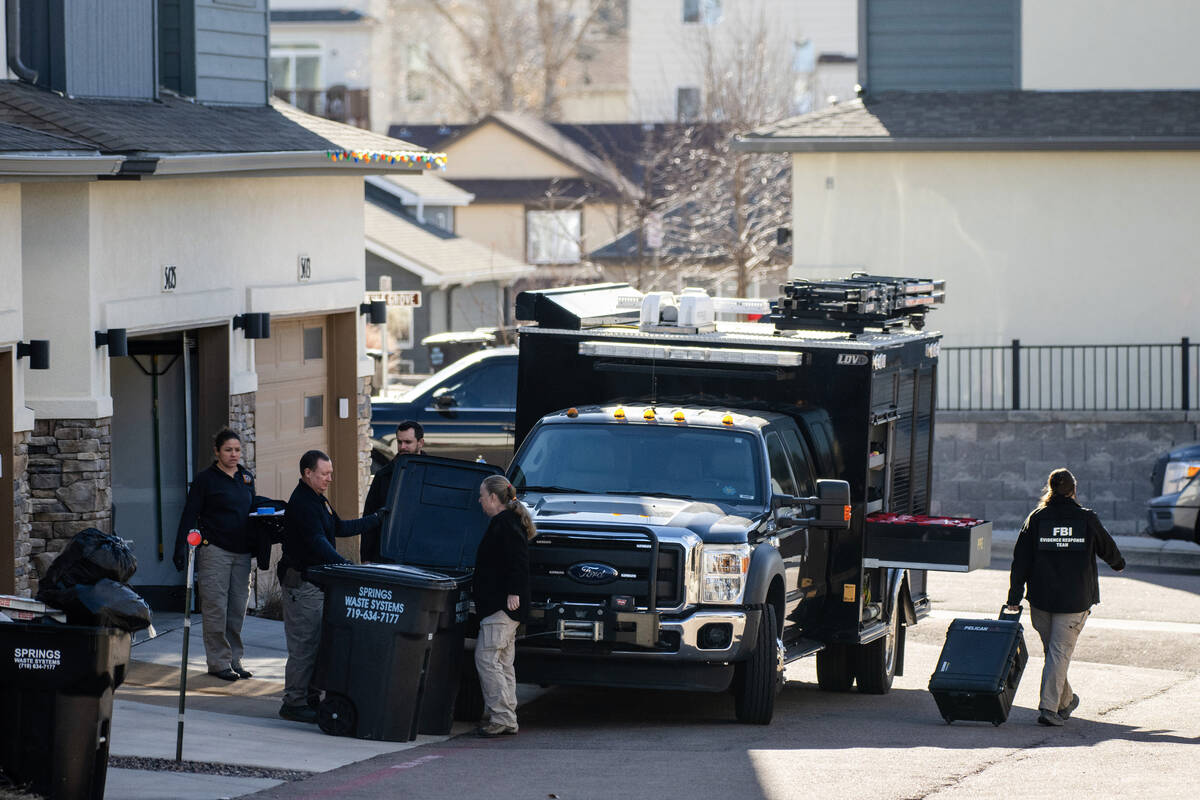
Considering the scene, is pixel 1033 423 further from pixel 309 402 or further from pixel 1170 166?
pixel 309 402

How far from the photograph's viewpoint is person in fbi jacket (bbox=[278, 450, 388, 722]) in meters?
11.6

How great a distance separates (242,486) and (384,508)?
1390mm

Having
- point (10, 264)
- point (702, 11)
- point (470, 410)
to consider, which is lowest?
point (470, 410)

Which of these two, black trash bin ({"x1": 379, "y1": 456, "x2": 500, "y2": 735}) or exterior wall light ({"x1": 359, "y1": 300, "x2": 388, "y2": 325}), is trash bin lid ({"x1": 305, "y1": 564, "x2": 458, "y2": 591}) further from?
exterior wall light ({"x1": 359, "y1": 300, "x2": 388, "y2": 325})

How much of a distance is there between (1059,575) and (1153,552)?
372 inches

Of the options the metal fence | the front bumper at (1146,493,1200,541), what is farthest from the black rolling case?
the metal fence

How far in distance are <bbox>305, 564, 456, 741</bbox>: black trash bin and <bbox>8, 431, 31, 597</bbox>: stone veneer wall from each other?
125 inches

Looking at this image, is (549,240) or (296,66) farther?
(296,66)

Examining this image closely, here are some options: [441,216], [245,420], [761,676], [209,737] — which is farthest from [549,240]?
[209,737]

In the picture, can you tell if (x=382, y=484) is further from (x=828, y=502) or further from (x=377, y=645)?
(x=828, y=502)

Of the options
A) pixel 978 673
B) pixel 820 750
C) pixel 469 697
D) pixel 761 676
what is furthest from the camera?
pixel 978 673

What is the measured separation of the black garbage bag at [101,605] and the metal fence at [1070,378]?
679 inches

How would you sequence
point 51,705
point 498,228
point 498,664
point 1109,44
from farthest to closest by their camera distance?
point 498,228 → point 1109,44 → point 498,664 → point 51,705

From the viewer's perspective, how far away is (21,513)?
43.6 feet
